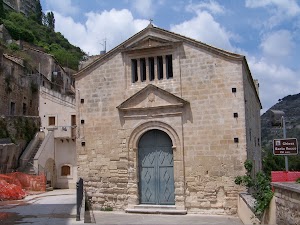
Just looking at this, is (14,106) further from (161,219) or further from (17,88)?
(161,219)

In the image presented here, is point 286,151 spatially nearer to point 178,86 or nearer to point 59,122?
point 178,86

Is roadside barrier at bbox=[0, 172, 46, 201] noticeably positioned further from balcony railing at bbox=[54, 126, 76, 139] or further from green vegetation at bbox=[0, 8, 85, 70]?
green vegetation at bbox=[0, 8, 85, 70]

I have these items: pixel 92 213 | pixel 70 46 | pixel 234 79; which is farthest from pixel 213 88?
pixel 70 46

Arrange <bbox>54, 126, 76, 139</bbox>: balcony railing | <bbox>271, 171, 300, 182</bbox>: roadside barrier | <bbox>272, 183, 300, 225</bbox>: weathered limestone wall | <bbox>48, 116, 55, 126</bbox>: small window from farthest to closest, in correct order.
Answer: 1. <bbox>48, 116, 55, 126</bbox>: small window
2. <bbox>54, 126, 76, 139</bbox>: balcony railing
3. <bbox>271, 171, 300, 182</bbox>: roadside barrier
4. <bbox>272, 183, 300, 225</bbox>: weathered limestone wall

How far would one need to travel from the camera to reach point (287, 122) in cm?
4956

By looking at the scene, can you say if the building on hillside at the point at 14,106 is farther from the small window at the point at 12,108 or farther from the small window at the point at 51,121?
the small window at the point at 51,121

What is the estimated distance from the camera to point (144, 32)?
17.1 meters

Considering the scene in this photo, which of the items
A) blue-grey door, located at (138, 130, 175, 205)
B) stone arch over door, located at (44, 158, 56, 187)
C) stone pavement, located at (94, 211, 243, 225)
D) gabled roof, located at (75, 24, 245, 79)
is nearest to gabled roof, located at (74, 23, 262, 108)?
gabled roof, located at (75, 24, 245, 79)

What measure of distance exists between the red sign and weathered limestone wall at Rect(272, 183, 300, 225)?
1563 millimetres

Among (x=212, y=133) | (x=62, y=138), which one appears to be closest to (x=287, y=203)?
(x=212, y=133)

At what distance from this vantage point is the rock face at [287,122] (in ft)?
149

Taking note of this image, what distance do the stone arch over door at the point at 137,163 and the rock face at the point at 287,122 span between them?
27.3 meters

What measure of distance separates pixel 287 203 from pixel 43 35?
3176 inches

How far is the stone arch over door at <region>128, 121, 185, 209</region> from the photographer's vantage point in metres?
15.7
